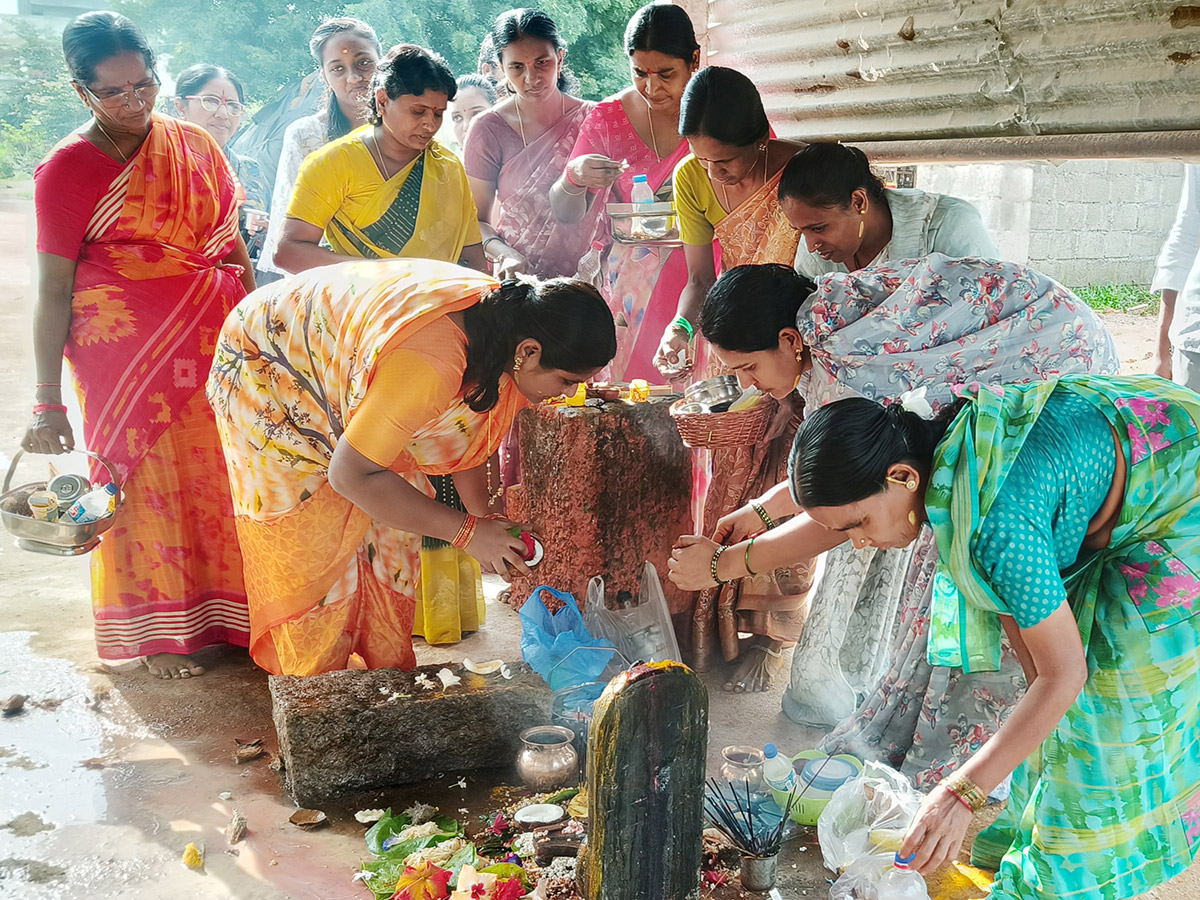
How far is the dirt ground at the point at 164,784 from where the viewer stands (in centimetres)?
269

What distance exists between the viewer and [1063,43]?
10.4 ft

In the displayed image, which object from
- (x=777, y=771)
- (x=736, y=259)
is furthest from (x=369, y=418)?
(x=736, y=259)

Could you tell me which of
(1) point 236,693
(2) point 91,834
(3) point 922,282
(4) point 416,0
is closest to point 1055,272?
(4) point 416,0

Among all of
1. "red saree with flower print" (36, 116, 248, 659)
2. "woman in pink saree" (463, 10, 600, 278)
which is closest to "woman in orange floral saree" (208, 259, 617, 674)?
"red saree with flower print" (36, 116, 248, 659)

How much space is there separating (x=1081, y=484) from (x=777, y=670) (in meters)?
2.17

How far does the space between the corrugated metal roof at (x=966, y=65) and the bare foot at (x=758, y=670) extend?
6.86 ft

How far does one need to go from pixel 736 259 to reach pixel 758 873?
6.94 feet

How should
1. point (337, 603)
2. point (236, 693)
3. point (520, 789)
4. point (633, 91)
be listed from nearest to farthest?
point (520, 789), point (337, 603), point (236, 693), point (633, 91)

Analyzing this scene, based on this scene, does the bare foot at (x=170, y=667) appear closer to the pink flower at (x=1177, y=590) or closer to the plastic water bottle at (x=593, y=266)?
the plastic water bottle at (x=593, y=266)

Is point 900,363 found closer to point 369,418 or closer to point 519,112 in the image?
point 369,418

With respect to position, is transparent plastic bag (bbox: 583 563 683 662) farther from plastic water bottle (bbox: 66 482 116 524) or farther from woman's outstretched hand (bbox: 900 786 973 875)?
plastic water bottle (bbox: 66 482 116 524)

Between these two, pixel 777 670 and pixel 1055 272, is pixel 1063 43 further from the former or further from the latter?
pixel 1055 272

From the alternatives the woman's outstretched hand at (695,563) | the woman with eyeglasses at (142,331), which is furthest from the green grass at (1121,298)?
the woman with eyeglasses at (142,331)

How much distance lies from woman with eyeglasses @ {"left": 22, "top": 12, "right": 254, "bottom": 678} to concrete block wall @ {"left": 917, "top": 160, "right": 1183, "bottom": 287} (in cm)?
855
